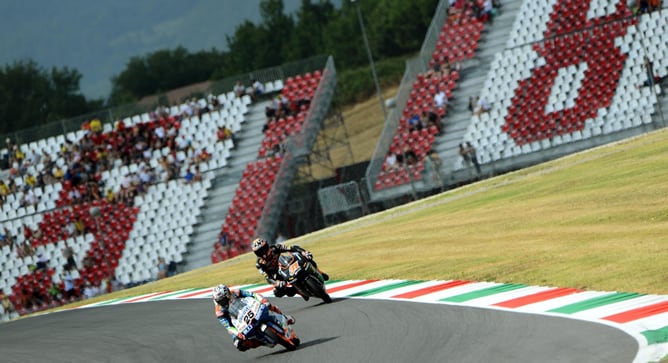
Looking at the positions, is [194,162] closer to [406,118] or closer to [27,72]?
[406,118]

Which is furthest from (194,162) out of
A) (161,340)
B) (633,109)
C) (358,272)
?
(161,340)

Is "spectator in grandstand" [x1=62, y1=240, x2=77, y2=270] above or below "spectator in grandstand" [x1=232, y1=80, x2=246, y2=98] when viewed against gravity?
below

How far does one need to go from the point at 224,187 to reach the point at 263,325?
98.2 ft

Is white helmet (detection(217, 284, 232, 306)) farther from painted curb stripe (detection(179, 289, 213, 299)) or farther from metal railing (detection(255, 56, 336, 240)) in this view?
metal railing (detection(255, 56, 336, 240))

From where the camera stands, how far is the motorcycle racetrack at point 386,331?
11219mm

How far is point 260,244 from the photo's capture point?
688 inches

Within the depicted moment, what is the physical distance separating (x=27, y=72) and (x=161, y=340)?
93.1 metres

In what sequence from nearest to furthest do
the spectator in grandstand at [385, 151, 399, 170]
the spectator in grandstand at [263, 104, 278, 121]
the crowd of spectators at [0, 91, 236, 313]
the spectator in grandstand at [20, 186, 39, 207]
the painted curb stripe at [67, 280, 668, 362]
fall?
the painted curb stripe at [67, 280, 668, 362] < the spectator in grandstand at [385, 151, 399, 170] < the crowd of spectators at [0, 91, 236, 313] < the spectator in grandstand at [20, 186, 39, 207] < the spectator in grandstand at [263, 104, 278, 121]

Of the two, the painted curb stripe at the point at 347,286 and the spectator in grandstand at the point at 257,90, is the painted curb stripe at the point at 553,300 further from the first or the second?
the spectator in grandstand at the point at 257,90

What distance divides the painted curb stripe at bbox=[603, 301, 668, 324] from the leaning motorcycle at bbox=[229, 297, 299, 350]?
4.64 metres

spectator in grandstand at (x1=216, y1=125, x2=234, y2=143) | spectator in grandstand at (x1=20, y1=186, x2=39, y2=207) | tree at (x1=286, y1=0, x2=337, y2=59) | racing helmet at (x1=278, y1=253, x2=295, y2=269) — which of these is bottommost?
racing helmet at (x1=278, y1=253, x2=295, y2=269)

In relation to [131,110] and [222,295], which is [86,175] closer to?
[131,110]

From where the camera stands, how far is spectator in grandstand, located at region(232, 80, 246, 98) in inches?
1930

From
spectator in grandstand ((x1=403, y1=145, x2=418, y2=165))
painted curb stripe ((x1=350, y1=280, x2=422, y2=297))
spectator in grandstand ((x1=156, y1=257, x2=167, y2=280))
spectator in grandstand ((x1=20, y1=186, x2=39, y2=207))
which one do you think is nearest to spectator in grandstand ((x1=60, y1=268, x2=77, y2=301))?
spectator in grandstand ((x1=156, y1=257, x2=167, y2=280))
